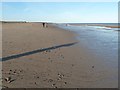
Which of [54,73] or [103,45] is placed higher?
[103,45]

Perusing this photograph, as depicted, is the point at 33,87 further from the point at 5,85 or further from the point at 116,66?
the point at 116,66

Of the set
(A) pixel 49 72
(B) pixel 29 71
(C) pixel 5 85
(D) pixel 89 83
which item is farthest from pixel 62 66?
(C) pixel 5 85

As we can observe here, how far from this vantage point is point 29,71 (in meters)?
6.87

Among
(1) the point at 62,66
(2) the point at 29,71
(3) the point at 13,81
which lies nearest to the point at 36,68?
(2) the point at 29,71

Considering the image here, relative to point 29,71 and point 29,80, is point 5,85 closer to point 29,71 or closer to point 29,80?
point 29,80

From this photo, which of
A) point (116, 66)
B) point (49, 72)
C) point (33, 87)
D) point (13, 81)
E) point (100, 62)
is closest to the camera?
point (33, 87)

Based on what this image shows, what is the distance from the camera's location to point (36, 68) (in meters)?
7.30

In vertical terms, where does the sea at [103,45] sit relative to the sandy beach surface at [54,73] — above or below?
above

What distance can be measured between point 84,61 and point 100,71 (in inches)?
63.9

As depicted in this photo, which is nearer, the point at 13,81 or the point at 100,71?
the point at 13,81

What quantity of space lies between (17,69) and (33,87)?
185 centimetres

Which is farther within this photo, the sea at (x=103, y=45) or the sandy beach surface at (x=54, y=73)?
the sea at (x=103, y=45)

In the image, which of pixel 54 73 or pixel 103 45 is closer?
pixel 54 73

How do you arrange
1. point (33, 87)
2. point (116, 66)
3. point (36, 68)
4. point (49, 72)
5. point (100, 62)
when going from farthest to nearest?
point (100, 62)
point (116, 66)
point (36, 68)
point (49, 72)
point (33, 87)
